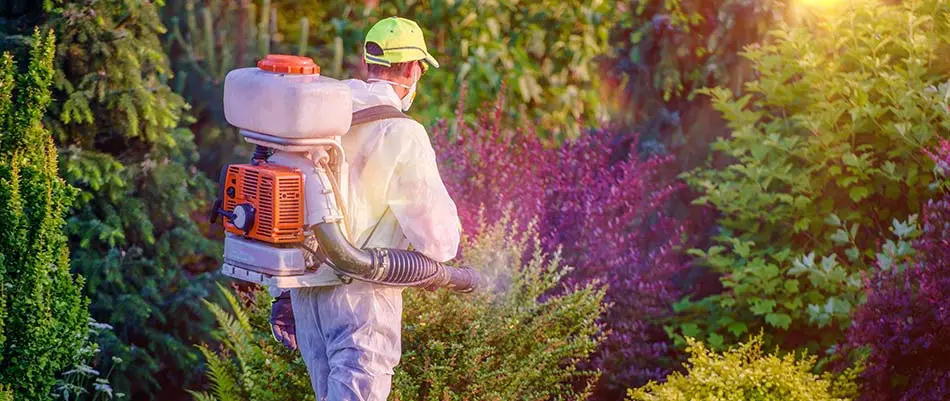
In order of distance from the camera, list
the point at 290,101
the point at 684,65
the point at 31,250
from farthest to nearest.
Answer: the point at 684,65 → the point at 31,250 → the point at 290,101

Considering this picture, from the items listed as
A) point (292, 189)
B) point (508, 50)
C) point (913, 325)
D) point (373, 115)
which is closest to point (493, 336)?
point (373, 115)

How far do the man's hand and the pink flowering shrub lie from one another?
1308 mm

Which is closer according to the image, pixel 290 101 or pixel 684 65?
pixel 290 101

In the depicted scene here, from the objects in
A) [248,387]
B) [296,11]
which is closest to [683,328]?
[248,387]

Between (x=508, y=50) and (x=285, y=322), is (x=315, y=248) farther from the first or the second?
(x=508, y=50)

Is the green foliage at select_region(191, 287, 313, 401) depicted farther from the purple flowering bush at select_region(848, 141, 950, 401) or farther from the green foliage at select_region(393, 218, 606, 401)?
the purple flowering bush at select_region(848, 141, 950, 401)

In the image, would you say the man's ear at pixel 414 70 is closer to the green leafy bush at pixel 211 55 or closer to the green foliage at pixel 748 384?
the green foliage at pixel 748 384

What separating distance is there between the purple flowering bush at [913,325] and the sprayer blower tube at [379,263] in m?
1.68

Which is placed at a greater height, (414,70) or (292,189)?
(414,70)

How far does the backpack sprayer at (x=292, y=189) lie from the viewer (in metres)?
3.62

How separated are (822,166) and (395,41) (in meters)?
2.53

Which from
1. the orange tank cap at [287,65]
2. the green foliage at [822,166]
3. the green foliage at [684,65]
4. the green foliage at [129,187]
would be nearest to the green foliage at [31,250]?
the green foliage at [129,187]

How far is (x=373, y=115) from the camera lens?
386 cm

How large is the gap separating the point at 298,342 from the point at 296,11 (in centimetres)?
616
